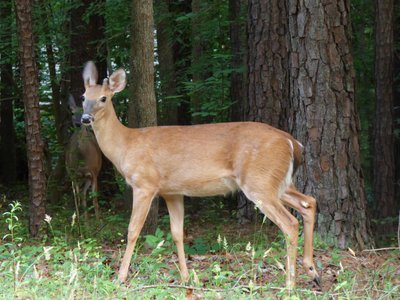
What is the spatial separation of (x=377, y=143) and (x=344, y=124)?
5.71 metres

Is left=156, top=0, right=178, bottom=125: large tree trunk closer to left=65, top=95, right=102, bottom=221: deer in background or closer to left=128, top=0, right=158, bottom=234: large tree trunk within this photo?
left=65, top=95, right=102, bottom=221: deer in background

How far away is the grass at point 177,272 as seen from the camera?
5168 mm

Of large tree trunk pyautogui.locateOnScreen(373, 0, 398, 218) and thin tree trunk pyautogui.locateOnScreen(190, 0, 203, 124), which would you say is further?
large tree trunk pyautogui.locateOnScreen(373, 0, 398, 218)

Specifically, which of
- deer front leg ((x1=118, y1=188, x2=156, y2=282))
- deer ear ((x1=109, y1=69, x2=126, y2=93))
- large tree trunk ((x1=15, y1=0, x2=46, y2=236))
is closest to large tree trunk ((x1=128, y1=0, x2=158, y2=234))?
deer ear ((x1=109, y1=69, x2=126, y2=93))

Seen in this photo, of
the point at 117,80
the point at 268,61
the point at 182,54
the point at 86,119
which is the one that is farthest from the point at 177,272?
the point at 182,54

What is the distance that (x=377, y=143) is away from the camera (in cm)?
1324

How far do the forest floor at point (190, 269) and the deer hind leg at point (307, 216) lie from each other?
13 cm

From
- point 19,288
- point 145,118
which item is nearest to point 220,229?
point 145,118

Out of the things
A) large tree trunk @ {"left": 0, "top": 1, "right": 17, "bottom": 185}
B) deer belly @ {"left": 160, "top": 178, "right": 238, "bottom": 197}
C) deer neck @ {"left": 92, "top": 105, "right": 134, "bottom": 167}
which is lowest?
large tree trunk @ {"left": 0, "top": 1, "right": 17, "bottom": 185}

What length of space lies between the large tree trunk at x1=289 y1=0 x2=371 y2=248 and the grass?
0.35 metres

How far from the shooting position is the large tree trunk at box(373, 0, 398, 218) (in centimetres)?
1294

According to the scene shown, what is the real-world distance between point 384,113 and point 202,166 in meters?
7.17

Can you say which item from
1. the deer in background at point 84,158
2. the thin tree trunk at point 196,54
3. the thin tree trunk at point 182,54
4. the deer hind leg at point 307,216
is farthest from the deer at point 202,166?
the thin tree trunk at point 182,54

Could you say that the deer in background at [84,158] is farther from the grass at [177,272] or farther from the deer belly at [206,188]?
the deer belly at [206,188]
